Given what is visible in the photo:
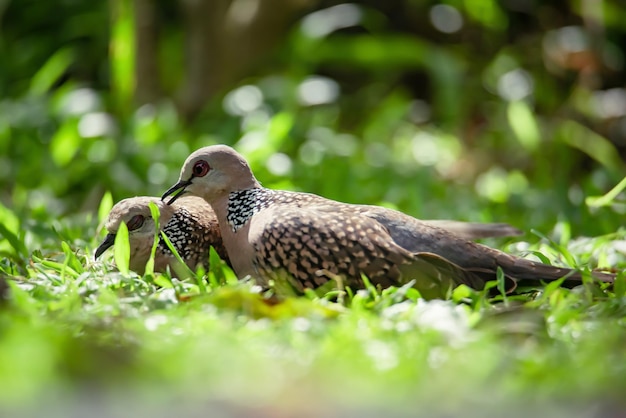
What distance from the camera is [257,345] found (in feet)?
9.13

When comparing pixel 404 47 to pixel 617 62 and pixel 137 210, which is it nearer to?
pixel 617 62

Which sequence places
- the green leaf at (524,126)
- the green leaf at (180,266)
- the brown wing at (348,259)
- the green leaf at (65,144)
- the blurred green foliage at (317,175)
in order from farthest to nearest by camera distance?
the green leaf at (524,126)
the green leaf at (65,144)
the green leaf at (180,266)
the brown wing at (348,259)
the blurred green foliage at (317,175)

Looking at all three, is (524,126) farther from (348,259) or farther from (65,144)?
(348,259)

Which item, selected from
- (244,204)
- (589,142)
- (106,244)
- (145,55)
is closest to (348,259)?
(244,204)

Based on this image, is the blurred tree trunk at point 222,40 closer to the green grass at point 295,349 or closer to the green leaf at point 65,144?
the green leaf at point 65,144

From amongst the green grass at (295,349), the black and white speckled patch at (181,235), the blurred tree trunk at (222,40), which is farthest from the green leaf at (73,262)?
the blurred tree trunk at (222,40)

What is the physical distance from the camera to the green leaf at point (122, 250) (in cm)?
362

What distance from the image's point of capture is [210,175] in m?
3.97

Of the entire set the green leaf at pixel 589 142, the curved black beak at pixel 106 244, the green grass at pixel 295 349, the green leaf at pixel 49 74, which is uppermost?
the green leaf at pixel 49 74

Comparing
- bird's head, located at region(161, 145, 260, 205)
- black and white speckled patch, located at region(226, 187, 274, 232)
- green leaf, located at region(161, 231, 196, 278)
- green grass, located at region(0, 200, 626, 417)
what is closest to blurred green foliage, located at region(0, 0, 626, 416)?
green grass, located at region(0, 200, 626, 417)

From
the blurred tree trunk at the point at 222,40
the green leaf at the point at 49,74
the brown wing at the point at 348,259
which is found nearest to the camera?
the brown wing at the point at 348,259

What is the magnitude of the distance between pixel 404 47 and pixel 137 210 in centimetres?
560

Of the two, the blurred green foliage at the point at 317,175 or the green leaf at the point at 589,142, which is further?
the green leaf at the point at 589,142

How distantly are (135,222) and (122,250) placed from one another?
0.96ft
